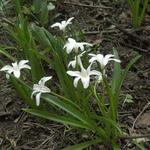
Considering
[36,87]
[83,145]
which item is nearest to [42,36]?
[36,87]

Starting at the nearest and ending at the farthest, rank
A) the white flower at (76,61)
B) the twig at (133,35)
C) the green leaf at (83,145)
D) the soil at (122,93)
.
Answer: the white flower at (76,61) < the green leaf at (83,145) < the soil at (122,93) < the twig at (133,35)

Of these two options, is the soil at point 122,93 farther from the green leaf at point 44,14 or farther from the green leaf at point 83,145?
the green leaf at point 44,14

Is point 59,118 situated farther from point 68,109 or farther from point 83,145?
point 83,145

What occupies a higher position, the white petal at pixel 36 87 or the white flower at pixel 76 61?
the white flower at pixel 76 61

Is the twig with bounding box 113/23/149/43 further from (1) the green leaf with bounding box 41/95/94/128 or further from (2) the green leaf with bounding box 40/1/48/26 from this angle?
(1) the green leaf with bounding box 41/95/94/128

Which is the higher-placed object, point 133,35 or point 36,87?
point 36,87

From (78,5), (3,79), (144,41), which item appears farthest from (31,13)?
(144,41)

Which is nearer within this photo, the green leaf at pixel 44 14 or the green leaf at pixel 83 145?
the green leaf at pixel 83 145

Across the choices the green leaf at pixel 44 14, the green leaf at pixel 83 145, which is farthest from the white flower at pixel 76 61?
the green leaf at pixel 44 14
